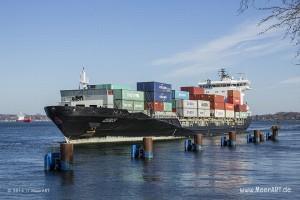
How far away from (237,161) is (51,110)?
25.3 metres

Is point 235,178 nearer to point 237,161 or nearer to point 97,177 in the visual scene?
point 97,177

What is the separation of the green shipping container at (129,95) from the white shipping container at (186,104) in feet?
38.8

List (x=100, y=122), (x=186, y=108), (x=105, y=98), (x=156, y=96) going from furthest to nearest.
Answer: (x=186, y=108) < (x=156, y=96) < (x=105, y=98) < (x=100, y=122)

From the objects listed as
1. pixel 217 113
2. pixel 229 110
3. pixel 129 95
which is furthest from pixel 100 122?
pixel 229 110

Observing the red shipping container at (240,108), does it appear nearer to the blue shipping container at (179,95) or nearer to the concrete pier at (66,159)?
the blue shipping container at (179,95)

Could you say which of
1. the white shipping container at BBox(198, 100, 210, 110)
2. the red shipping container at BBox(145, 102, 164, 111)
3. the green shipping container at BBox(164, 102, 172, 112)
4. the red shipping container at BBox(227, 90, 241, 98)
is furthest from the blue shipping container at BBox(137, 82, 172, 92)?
the red shipping container at BBox(227, 90, 241, 98)

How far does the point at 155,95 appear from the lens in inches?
2670

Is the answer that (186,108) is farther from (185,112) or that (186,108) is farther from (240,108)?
(240,108)

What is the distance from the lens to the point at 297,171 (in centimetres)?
3011

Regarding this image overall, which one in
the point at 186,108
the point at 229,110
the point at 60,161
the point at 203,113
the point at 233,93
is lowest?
the point at 60,161

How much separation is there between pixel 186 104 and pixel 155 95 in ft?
36.0

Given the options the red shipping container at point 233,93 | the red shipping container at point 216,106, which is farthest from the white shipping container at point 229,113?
the red shipping container at point 233,93

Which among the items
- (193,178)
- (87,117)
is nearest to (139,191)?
(193,178)

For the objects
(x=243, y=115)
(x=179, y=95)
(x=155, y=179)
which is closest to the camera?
(x=155, y=179)
